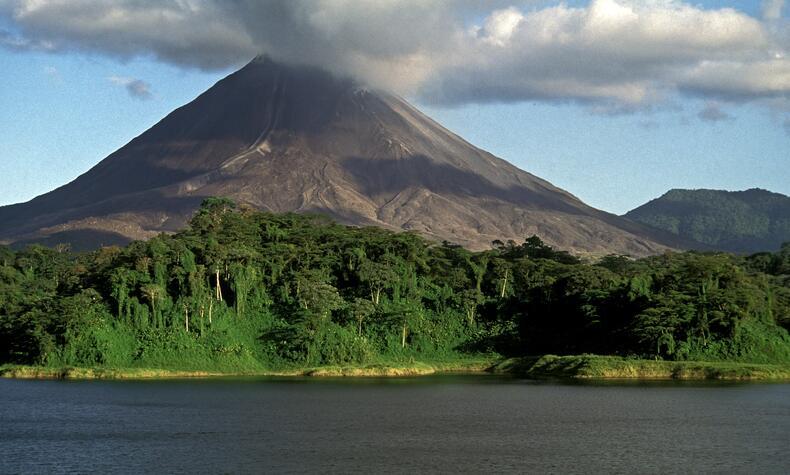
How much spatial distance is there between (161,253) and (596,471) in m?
40.5

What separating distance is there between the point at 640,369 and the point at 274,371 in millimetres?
21399

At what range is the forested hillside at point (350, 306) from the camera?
60469 mm

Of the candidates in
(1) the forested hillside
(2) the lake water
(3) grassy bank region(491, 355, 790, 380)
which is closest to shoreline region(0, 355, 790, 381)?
(3) grassy bank region(491, 355, 790, 380)

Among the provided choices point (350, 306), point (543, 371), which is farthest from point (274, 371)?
point (543, 371)

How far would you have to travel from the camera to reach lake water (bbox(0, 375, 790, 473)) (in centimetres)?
3014

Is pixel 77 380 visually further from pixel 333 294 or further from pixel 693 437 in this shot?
pixel 693 437

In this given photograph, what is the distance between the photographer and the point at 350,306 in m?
64.9

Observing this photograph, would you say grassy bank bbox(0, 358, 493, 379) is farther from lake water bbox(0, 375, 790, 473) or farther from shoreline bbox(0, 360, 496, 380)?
lake water bbox(0, 375, 790, 473)

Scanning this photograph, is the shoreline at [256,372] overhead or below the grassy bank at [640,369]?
below

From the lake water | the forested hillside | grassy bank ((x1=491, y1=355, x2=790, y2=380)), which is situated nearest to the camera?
the lake water

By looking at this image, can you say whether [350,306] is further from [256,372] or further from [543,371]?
[543,371]

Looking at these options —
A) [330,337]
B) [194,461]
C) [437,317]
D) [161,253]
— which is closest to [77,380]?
[161,253]

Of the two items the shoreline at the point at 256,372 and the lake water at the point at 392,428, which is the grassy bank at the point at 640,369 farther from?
the lake water at the point at 392,428

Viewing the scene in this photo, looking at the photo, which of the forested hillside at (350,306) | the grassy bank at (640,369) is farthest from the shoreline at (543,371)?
the forested hillside at (350,306)
